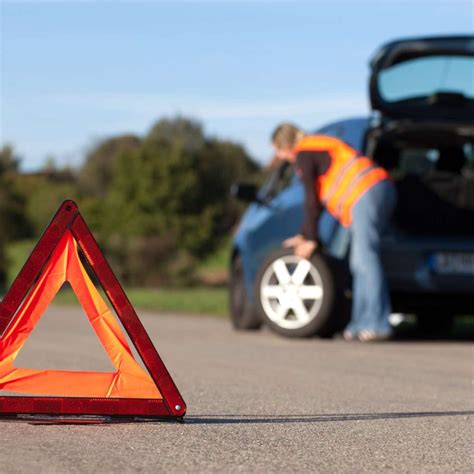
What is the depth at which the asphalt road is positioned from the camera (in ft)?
14.4

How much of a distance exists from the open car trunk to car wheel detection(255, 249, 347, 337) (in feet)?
3.03

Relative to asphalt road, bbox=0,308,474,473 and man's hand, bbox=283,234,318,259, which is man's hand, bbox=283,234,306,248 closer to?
man's hand, bbox=283,234,318,259

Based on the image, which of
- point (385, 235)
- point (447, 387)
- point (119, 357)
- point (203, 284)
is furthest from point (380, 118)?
point (203, 284)

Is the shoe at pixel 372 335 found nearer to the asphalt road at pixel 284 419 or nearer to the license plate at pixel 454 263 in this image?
the asphalt road at pixel 284 419

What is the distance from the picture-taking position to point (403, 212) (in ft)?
35.3

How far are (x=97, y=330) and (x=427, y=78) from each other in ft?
19.9

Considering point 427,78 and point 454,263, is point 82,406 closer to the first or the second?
point 454,263

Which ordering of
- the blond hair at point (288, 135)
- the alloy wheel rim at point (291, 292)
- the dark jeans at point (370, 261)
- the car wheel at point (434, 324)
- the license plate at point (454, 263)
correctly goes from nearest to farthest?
the dark jeans at point (370, 261), the license plate at point (454, 263), the alloy wheel rim at point (291, 292), the blond hair at point (288, 135), the car wheel at point (434, 324)

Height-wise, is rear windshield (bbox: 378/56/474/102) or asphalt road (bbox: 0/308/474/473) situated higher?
rear windshield (bbox: 378/56/474/102)

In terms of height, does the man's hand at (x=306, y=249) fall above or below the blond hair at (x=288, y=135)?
below

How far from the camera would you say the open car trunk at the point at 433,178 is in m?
10.7

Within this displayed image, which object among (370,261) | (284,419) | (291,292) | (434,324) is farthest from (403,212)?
(284,419)

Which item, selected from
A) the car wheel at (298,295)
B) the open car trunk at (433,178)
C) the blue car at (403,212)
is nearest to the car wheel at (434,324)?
the blue car at (403,212)

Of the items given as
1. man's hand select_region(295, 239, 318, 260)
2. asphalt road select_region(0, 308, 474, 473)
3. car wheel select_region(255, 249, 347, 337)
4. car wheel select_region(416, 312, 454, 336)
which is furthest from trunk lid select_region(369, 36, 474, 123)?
car wheel select_region(416, 312, 454, 336)
